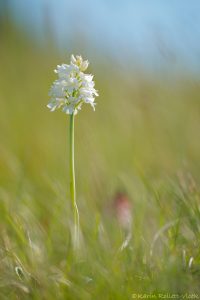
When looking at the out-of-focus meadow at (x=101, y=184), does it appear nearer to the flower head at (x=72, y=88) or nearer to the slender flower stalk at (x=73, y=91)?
the slender flower stalk at (x=73, y=91)

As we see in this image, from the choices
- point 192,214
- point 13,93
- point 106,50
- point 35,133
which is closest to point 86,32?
point 106,50

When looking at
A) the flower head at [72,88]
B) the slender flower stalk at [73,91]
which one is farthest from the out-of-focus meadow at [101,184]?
the flower head at [72,88]

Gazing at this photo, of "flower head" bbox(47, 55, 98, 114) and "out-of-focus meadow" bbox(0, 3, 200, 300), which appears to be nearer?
"out-of-focus meadow" bbox(0, 3, 200, 300)

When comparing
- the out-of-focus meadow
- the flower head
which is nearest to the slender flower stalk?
the flower head

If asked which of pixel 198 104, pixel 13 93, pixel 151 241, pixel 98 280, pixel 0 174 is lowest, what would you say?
pixel 98 280

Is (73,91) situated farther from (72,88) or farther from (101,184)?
(101,184)

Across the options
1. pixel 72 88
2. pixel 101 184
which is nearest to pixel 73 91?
pixel 72 88

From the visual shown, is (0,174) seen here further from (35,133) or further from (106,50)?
(106,50)

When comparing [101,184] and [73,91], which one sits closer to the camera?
[73,91]

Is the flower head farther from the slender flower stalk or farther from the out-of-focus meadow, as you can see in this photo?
the out-of-focus meadow
